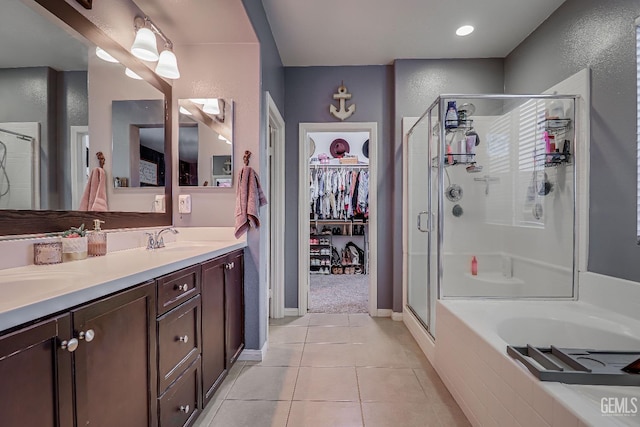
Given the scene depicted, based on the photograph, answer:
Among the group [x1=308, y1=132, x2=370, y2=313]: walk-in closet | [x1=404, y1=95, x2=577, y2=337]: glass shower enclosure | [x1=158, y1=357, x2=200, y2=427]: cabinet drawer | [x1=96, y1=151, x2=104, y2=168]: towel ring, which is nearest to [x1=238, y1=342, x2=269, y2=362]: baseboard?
[x1=158, y1=357, x2=200, y2=427]: cabinet drawer

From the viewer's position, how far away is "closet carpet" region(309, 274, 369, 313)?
3369mm

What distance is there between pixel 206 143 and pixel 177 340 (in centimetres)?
144

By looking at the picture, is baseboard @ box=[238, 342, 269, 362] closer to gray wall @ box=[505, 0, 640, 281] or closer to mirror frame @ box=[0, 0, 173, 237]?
mirror frame @ box=[0, 0, 173, 237]

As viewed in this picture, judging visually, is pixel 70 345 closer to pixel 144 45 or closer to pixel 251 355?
pixel 251 355

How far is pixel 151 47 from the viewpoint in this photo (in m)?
1.76

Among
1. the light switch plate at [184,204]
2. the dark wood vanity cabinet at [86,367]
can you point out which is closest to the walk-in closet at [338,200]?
the light switch plate at [184,204]

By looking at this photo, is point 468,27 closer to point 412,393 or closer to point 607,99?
point 607,99

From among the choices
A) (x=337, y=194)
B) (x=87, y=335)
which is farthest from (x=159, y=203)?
(x=337, y=194)

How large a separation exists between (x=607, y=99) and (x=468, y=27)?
3.99 feet

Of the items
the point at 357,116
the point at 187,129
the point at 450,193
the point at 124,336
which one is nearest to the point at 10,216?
the point at 124,336

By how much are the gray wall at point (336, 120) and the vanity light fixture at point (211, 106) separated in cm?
104

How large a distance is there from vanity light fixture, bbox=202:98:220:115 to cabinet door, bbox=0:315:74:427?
5.78 feet

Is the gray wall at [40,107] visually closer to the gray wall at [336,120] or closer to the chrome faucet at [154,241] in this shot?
the chrome faucet at [154,241]

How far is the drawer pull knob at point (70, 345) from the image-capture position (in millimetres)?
730
